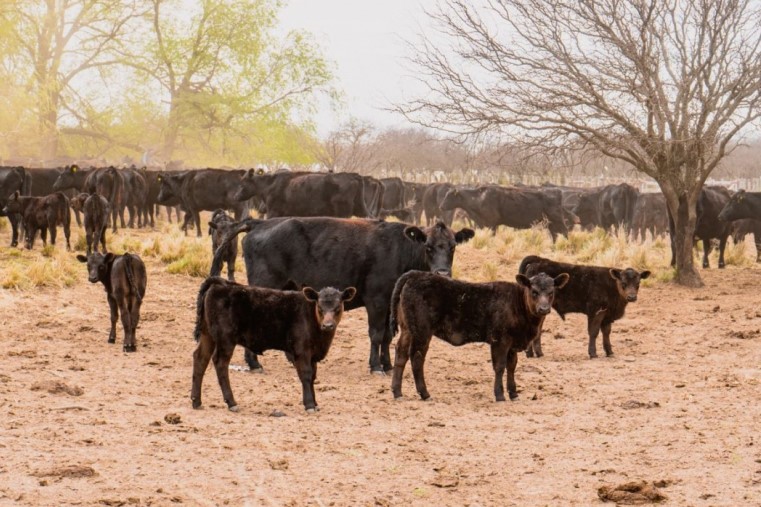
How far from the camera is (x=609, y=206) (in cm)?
2934

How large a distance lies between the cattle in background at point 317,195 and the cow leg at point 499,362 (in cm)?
971

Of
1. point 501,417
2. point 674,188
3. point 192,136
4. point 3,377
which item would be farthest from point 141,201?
point 192,136

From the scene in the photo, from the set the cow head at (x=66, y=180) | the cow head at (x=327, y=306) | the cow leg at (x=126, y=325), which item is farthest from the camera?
the cow head at (x=66, y=180)

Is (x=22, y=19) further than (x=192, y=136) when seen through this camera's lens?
No

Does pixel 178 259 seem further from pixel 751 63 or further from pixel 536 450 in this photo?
pixel 536 450

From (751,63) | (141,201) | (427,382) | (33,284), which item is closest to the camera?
(427,382)

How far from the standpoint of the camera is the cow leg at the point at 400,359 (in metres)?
8.38

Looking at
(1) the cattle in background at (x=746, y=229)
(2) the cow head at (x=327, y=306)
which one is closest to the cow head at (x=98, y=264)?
(2) the cow head at (x=327, y=306)

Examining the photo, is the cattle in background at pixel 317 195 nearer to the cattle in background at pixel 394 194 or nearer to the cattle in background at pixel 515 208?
the cattle in background at pixel 515 208

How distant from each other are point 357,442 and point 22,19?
41.7m

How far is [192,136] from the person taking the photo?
1986 inches

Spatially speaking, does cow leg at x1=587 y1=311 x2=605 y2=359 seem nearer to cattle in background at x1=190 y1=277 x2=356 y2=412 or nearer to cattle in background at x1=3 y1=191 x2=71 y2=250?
cattle in background at x1=190 y1=277 x2=356 y2=412

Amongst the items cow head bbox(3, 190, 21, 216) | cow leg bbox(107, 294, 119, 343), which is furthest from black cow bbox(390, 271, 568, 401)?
cow head bbox(3, 190, 21, 216)

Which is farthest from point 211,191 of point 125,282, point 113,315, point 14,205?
point 125,282
